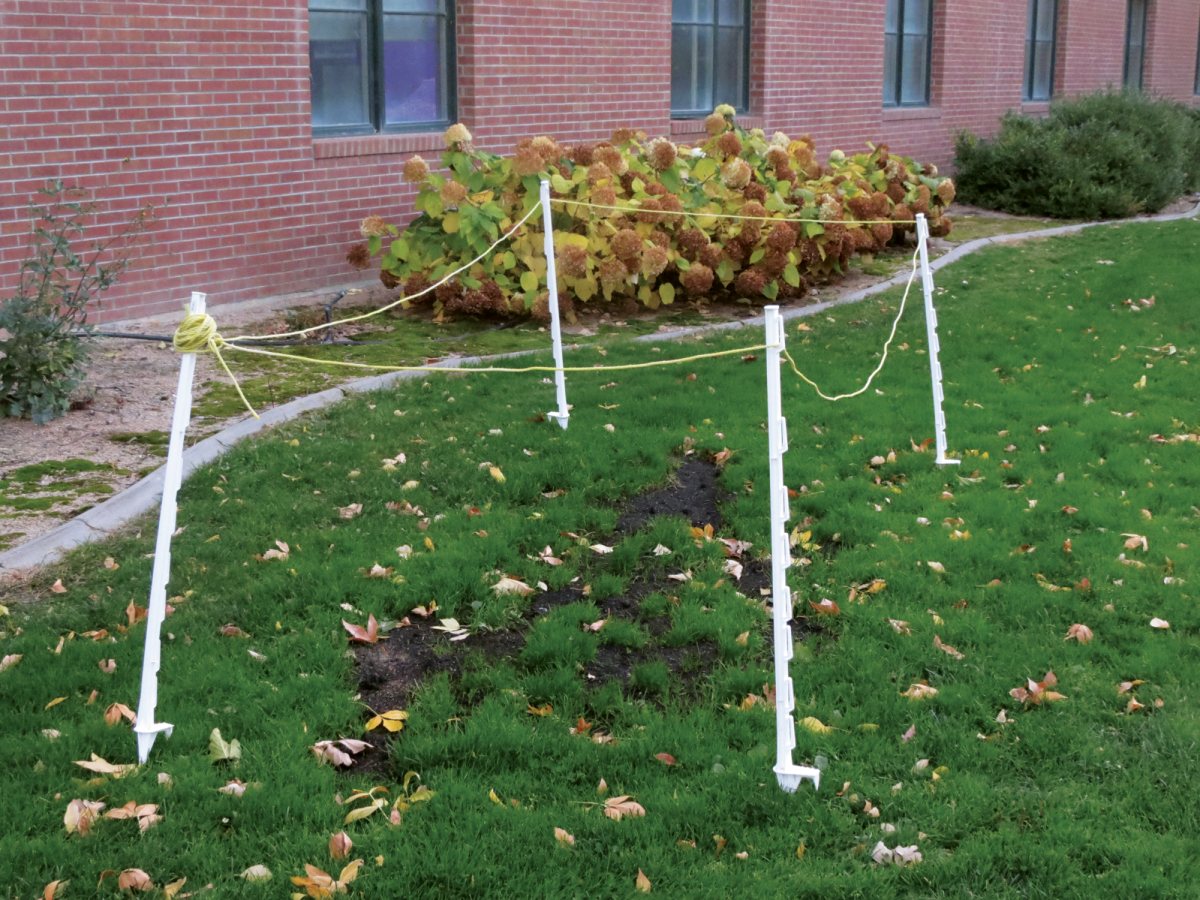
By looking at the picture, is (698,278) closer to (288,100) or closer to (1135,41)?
(288,100)

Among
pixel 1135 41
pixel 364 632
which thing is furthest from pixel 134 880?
pixel 1135 41

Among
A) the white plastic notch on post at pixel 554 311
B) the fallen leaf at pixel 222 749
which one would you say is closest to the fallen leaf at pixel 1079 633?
the fallen leaf at pixel 222 749

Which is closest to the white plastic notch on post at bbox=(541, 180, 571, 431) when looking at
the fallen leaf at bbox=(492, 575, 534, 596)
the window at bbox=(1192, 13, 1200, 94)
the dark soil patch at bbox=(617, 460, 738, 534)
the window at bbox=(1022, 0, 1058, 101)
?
the dark soil patch at bbox=(617, 460, 738, 534)

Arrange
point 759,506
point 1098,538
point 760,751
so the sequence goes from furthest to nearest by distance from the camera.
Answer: point 759,506, point 1098,538, point 760,751

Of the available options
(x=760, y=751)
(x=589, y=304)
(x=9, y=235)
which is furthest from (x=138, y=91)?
(x=760, y=751)

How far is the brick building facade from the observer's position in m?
7.88

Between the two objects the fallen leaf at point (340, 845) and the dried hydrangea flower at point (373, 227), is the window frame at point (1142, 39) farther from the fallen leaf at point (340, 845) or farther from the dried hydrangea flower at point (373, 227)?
the fallen leaf at point (340, 845)

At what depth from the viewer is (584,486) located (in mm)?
5773

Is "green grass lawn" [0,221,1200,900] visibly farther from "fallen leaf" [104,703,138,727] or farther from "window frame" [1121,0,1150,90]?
"window frame" [1121,0,1150,90]

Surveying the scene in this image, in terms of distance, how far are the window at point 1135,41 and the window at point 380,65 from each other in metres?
17.7

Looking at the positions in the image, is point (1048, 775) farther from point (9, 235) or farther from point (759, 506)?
point (9, 235)

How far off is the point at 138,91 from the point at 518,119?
3.86 metres

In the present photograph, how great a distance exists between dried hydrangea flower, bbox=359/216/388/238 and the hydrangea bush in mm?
10

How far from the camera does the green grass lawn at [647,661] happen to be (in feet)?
10.5
